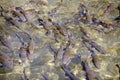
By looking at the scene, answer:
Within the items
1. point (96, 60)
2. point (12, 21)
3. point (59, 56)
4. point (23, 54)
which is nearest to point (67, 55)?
point (59, 56)

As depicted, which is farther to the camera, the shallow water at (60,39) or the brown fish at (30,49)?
the brown fish at (30,49)

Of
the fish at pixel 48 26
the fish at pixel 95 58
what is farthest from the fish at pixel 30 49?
the fish at pixel 95 58

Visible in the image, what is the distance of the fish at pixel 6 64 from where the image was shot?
20.4 ft

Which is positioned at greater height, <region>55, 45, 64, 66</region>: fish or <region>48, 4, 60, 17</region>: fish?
<region>48, 4, 60, 17</region>: fish

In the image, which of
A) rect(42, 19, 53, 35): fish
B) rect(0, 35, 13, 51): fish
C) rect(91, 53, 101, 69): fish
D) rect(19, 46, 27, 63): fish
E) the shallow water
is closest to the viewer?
the shallow water

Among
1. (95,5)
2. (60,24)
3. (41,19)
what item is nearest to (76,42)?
(60,24)

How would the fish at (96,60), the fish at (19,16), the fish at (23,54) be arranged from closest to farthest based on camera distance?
the fish at (96,60), the fish at (23,54), the fish at (19,16)

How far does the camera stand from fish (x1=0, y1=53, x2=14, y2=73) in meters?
6.21

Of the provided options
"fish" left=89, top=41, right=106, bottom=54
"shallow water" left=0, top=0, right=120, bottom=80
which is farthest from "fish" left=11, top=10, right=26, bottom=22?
"fish" left=89, top=41, right=106, bottom=54

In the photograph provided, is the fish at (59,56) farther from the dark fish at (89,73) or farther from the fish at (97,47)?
the fish at (97,47)

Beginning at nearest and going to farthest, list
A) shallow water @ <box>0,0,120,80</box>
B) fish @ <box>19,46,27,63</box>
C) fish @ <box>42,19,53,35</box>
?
shallow water @ <box>0,0,120,80</box> → fish @ <box>19,46,27,63</box> → fish @ <box>42,19,53,35</box>

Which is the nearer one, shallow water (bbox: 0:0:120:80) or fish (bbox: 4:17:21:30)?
shallow water (bbox: 0:0:120:80)

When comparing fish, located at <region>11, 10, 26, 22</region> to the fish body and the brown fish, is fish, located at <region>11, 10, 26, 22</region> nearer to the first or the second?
the fish body

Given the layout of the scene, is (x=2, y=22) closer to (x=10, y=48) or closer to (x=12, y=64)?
(x=10, y=48)
